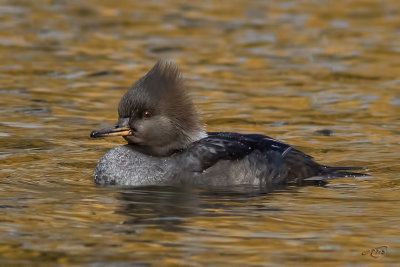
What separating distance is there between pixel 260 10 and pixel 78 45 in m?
4.67

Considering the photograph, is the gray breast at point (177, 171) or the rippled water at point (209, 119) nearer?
the rippled water at point (209, 119)

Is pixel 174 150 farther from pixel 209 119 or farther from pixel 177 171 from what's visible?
pixel 209 119

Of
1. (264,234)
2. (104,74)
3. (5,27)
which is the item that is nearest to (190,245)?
(264,234)

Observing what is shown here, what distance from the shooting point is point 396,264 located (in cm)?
565

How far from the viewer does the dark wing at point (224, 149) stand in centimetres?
780

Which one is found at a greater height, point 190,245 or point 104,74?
point 104,74

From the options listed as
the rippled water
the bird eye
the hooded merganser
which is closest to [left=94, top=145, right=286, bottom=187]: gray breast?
the hooded merganser

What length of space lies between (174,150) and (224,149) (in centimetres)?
46

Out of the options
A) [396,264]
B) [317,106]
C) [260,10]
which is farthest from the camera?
[260,10]

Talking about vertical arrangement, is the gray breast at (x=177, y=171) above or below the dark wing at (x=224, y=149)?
below

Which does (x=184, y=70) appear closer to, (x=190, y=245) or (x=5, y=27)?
(x=5, y=27)

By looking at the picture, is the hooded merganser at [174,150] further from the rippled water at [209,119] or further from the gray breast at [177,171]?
the rippled water at [209,119]

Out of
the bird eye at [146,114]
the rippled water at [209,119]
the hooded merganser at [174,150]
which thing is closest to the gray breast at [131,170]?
the hooded merganser at [174,150]

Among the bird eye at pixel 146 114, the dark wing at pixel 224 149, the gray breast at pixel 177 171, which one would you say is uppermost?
the bird eye at pixel 146 114
